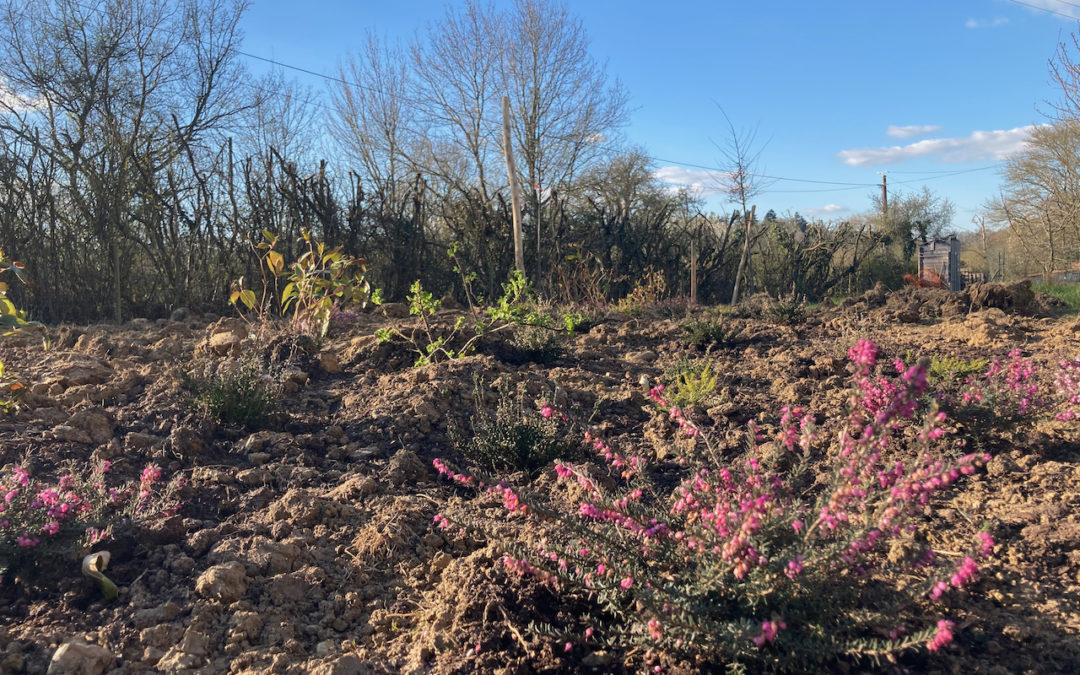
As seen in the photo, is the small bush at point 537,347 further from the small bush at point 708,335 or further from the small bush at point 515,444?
the small bush at point 515,444

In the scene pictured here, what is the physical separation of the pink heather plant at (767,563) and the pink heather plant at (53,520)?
57.9 inches

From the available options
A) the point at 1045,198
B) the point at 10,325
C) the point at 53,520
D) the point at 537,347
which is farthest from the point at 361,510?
the point at 1045,198

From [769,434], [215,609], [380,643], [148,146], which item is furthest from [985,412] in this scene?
[148,146]

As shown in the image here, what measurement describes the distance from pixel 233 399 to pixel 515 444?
1.64 m

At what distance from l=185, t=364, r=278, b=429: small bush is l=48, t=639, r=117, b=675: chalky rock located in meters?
1.79

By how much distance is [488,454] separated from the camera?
3.40 metres

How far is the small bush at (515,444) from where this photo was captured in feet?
11.1

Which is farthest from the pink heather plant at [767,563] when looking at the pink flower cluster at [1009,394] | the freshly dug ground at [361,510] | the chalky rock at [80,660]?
the pink flower cluster at [1009,394]

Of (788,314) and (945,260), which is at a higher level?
(945,260)

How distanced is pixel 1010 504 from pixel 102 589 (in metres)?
3.35

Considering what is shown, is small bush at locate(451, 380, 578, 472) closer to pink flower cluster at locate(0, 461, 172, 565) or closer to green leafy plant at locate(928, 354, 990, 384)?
pink flower cluster at locate(0, 461, 172, 565)

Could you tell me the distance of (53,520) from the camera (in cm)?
244

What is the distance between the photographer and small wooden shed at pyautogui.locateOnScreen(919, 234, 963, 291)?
13.7m

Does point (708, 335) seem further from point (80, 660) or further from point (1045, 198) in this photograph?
point (1045, 198)
